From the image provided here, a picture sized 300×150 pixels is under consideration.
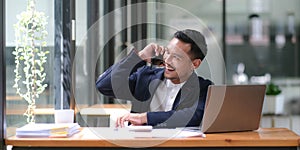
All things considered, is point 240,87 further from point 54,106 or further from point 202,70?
point 54,106

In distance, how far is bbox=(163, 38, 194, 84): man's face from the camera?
2330mm

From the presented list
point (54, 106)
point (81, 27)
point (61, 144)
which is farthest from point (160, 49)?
point (81, 27)

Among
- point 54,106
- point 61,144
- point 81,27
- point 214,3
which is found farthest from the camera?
point 214,3

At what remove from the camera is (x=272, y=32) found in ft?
24.2

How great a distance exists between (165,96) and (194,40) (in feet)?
1.00

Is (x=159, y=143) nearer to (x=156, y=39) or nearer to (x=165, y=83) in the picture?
(x=165, y=83)

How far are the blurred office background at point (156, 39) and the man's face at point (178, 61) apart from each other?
20 centimetres

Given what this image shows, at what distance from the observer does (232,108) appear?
7.23 feet

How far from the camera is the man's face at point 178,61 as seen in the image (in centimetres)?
233

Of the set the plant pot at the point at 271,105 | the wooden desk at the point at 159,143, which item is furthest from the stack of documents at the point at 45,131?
the plant pot at the point at 271,105

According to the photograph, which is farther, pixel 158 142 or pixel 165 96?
pixel 165 96

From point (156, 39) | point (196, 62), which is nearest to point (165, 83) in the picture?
point (196, 62)

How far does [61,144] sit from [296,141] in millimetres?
905

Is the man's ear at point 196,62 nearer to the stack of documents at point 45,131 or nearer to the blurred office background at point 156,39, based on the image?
the blurred office background at point 156,39
